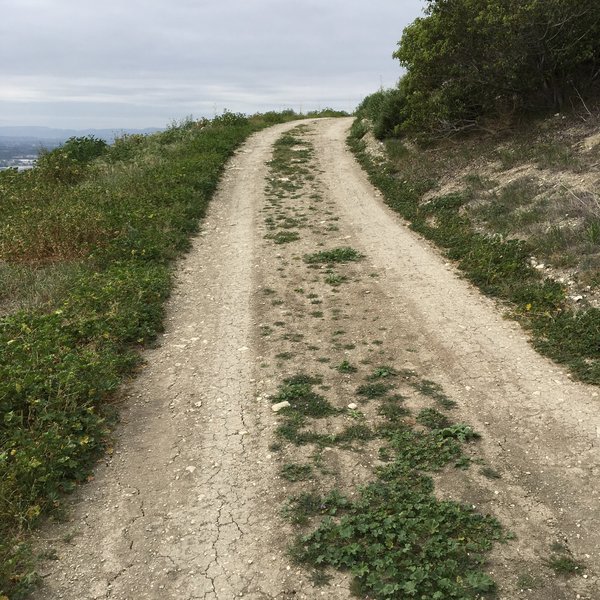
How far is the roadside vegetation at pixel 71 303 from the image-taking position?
14.4ft

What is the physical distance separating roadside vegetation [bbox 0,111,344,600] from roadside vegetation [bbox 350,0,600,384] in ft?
16.4

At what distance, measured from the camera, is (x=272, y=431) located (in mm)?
5133

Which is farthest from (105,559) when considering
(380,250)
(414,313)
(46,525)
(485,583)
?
(380,250)

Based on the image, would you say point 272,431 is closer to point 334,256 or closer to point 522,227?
point 334,256

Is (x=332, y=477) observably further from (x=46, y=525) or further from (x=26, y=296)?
(x=26, y=296)

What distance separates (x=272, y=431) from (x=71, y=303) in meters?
3.79

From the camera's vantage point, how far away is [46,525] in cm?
413

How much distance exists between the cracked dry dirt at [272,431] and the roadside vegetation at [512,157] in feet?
2.19

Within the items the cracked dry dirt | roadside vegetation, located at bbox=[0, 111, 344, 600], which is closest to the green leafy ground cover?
A: the cracked dry dirt

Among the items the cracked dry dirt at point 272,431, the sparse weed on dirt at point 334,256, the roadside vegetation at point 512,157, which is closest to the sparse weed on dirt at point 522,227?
the roadside vegetation at point 512,157

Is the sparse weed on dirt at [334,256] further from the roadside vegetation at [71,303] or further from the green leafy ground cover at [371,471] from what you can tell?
the roadside vegetation at [71,303]

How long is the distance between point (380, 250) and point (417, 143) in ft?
22.8

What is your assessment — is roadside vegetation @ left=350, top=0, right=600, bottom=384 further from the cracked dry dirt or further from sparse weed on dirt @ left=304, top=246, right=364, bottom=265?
sparse weed on dirt @ left=304, top=246, right=364, bottom=265

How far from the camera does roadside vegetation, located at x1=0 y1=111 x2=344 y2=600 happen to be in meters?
4.40
